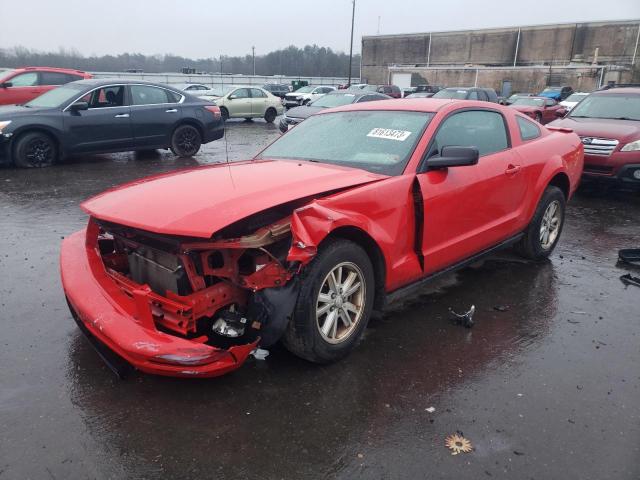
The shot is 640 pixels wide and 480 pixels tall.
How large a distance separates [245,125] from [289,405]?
18.3 meters

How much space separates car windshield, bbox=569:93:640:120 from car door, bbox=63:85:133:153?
8715 mm

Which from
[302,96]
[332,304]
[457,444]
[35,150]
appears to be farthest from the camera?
[302,96]

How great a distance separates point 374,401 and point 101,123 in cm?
896

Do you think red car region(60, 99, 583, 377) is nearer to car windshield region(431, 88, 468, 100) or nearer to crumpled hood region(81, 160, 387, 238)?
crumpled hood region(81, 160, 387, 238)

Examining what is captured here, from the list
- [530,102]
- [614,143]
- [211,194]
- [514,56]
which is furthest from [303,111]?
[514,56]

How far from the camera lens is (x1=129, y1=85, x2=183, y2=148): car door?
10.6m

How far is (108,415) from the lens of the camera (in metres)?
2.80

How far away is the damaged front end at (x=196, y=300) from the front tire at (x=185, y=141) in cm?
853

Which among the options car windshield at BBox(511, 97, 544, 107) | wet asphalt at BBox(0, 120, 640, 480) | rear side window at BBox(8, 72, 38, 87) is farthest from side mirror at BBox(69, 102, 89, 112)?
car windshield at BBox(511, 97, 544, 107)

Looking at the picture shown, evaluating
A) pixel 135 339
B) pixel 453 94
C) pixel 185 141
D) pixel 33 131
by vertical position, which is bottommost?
pixel 135 339

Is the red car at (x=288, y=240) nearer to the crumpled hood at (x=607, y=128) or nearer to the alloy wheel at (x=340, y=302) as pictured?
the alloy wheel at (x=340, y=302)

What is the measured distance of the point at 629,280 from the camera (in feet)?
16.0

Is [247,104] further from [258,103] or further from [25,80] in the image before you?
[25,80]

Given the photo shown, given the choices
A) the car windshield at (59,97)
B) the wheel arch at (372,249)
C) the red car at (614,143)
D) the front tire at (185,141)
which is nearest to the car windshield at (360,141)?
the wheel arch at (372,249)
